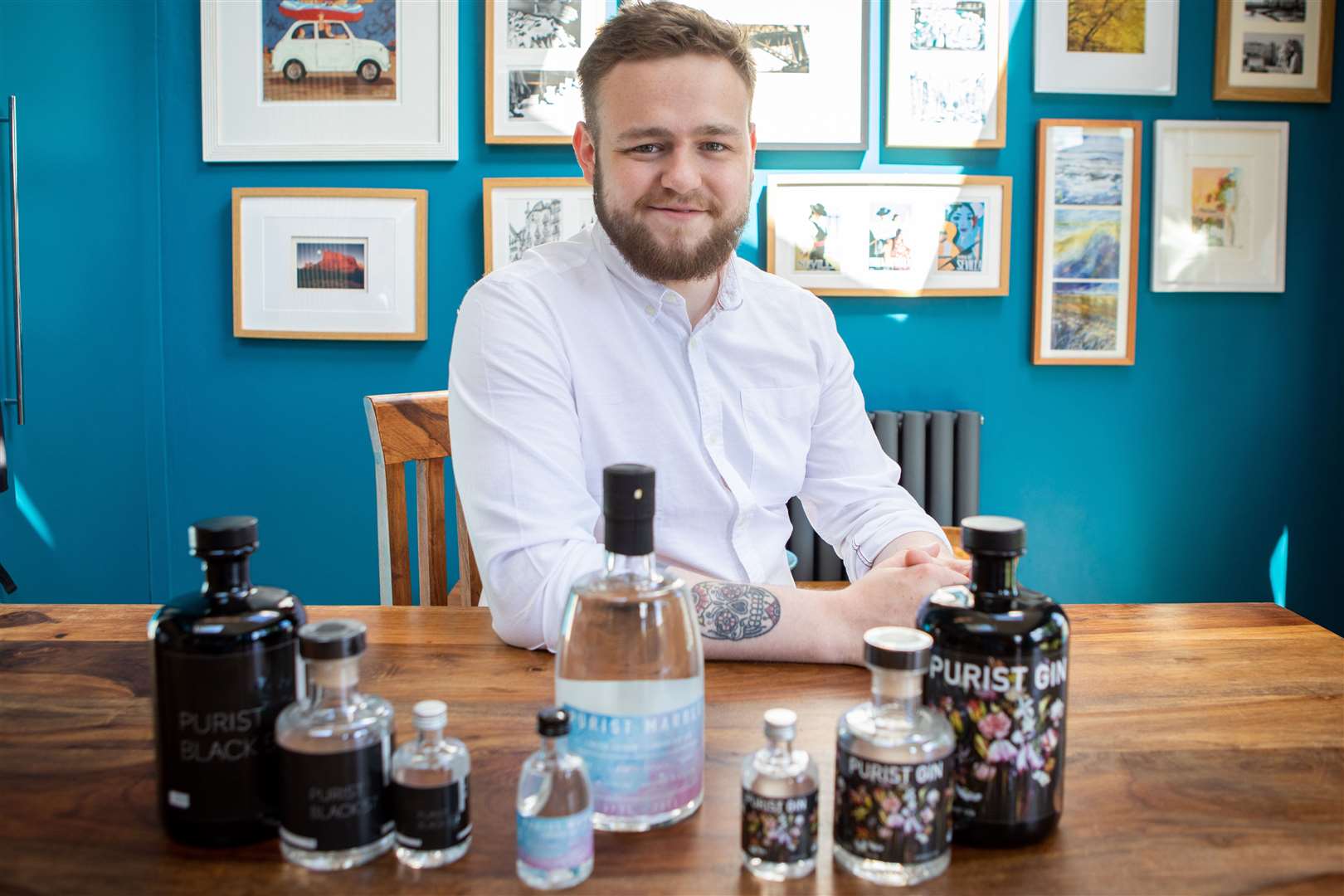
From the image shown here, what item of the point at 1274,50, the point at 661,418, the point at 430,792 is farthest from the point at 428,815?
the point at 1274,50

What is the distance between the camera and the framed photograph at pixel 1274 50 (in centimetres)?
283

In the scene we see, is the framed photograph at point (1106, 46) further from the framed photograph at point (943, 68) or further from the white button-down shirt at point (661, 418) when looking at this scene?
the white button-down shirt at point (661, 418)

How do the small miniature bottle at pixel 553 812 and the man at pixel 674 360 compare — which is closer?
the small miniature bottle at pixel 553 812

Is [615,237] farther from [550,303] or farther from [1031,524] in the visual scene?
[1031,524]

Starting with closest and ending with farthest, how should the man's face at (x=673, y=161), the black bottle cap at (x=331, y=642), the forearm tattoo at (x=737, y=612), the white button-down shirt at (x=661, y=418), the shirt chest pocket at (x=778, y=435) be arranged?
the black bottle cap at (x=331, y=642), the forearm tattoo at (x=737, y=612), the white button-down shirt at (x=661, y=418), the man's face at (x=673, y=161), the shirt chest pocket at (x=778, y=435)

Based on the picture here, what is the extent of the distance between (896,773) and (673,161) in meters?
1.13

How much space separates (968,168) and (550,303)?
1.75 metres

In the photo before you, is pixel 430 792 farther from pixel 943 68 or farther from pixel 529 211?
pixel 943 68

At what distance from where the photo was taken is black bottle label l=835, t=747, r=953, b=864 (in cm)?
61

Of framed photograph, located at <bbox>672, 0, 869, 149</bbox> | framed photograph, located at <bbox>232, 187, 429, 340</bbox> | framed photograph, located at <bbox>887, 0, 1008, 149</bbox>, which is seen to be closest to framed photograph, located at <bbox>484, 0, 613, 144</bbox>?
framed photograph, located at <bbox>232, 187, 429, 340</bbox>

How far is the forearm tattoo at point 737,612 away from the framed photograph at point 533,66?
1978mm

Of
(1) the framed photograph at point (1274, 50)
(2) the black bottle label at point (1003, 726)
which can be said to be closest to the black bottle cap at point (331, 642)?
(2) the black bottle label at point (1003, 726)

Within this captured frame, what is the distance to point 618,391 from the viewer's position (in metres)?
1.52

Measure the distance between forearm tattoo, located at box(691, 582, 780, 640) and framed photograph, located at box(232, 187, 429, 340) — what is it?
6.43 feet
